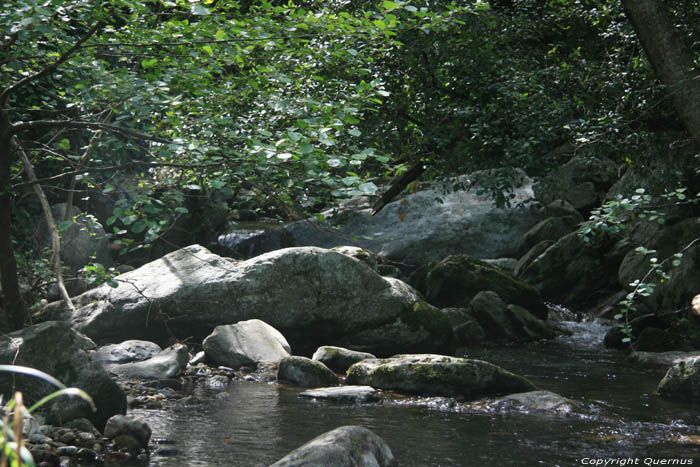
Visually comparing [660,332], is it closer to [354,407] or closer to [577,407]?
[577,407]

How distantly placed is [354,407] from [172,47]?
4207 millimetres

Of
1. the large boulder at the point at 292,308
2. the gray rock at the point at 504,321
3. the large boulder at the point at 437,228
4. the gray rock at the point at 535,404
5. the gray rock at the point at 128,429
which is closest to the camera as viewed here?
the gray rock at the point at 128,429

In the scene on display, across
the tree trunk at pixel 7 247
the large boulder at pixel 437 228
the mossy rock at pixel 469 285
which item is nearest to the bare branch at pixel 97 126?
the tree trunk at pixel 7 247

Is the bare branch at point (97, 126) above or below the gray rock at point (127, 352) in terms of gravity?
above

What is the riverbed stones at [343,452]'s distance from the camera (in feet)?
15.0

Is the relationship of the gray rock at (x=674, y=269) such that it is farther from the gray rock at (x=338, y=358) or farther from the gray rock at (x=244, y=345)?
the gray rock at (x=244, y=345)

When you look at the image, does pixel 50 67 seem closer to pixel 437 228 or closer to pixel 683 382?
A: pixel 683 382

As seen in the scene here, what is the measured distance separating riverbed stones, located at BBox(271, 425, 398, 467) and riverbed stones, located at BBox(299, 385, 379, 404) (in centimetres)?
237

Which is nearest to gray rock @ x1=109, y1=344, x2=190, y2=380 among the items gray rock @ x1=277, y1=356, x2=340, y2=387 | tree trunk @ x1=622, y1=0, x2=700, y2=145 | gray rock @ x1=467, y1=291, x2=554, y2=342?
gray rock @ x1=277, y1=356, x2=340, y2=387

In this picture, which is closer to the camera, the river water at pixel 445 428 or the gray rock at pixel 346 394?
the river water at pixel 445 428

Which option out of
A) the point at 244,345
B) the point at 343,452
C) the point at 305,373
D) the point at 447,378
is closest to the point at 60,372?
the point at 343,452

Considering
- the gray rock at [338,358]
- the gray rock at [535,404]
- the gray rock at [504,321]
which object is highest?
the gray rock at [535,404]

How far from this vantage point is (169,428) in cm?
620

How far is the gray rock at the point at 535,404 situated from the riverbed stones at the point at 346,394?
1341 millimetres
